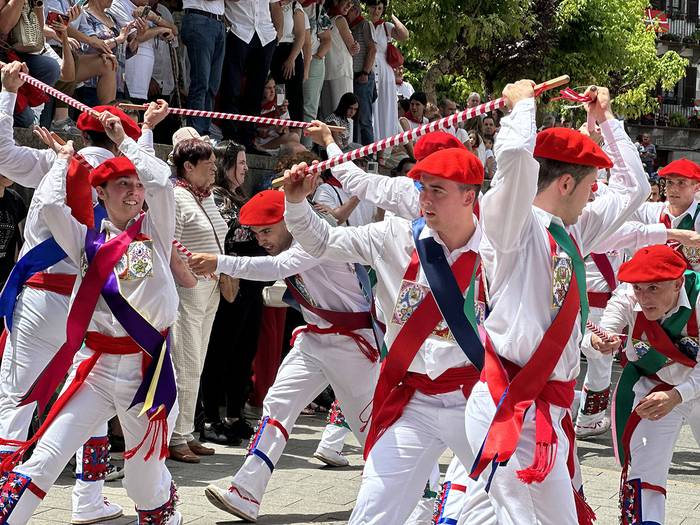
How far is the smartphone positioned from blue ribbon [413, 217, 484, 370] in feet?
16.2

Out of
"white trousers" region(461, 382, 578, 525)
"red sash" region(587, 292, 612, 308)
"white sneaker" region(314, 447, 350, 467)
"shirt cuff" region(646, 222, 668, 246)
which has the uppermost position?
"shirt cuff" region(646, 222, 668, 246)

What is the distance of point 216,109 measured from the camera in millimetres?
11414

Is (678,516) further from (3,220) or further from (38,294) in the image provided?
(3,220)

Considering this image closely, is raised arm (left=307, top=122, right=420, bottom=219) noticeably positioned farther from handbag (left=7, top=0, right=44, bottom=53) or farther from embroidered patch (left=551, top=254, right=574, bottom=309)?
handbag (left=7, top=0, right=44, bottom=53)

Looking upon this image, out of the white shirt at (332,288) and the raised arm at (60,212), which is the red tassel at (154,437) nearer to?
the raised arm at (60,212)

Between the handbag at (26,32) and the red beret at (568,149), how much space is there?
5116 mm

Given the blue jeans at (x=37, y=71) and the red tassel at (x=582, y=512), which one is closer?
the red tassel at (x=582, y=512)

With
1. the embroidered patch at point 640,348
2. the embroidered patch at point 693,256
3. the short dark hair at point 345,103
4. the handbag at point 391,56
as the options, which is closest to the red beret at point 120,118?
the embroidered patch at point 640,348

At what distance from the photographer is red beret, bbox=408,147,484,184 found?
4.84 metres

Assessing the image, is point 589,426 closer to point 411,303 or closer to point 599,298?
point 599,298

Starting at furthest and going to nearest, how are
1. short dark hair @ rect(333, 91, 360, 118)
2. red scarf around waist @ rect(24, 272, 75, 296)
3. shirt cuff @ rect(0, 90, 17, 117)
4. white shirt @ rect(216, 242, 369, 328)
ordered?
1. short dark hair @ rect(333, 91, 360, 118)
2. white shirt @ rect(216, 242, 369, 328)
3. red scarf around waist @ rect(24, 272, 75, 296)
4. shirt cuff @ rect(0, 90, 17, 117)

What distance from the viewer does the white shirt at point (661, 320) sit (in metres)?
6.19

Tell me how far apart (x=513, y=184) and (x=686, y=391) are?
2.59 meters

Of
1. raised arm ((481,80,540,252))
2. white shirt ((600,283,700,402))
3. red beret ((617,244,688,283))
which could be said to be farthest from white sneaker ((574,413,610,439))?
raised arm ((481,80,540,252))
